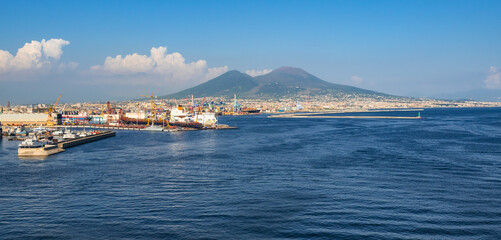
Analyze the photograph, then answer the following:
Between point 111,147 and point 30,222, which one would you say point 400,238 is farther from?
point 111,147

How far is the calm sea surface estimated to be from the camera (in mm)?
16438

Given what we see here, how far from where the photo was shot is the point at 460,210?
18.8 metres

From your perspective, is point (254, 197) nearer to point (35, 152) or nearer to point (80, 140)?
point (35, 152)

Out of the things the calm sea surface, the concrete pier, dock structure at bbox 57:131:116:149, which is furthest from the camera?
dock structure at bbox 57:131:116:149

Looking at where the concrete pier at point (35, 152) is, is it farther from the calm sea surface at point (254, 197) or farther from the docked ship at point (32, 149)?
the calm sea surface at point (254, 197)

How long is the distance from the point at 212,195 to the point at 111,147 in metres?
29.0

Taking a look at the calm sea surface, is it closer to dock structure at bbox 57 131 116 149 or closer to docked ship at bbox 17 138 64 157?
docked ship at bbox 17 138 64 157

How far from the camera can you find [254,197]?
21.5 m

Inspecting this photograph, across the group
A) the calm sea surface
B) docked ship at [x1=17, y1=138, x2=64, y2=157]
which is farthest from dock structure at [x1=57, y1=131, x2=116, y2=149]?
the calm sea surface

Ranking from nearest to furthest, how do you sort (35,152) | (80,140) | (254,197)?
1. (254,197)
2. (35,152)
3. (80,140)

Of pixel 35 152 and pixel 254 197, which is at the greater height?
pixel 35 152

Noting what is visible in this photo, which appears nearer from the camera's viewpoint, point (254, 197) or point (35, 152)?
point (254, 197)

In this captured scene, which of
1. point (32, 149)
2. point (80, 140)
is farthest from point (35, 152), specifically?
point (80, 140)

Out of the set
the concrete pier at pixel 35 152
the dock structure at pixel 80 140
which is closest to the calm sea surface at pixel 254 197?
the concrete pier at pixel 35 152
